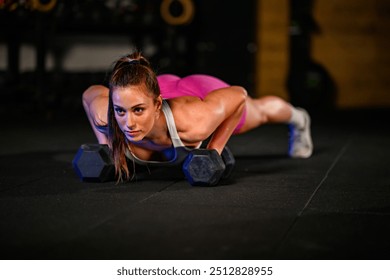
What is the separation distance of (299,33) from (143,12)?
5.12ft

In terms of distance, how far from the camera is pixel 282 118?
3.05 metres

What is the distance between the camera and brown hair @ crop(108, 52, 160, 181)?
2.19m

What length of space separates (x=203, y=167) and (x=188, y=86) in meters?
0.56

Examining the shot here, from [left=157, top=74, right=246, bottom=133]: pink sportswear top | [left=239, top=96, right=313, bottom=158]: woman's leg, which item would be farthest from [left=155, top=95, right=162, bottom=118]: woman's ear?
[left=239, top=96, right=313, bottom=158]: woman's leg

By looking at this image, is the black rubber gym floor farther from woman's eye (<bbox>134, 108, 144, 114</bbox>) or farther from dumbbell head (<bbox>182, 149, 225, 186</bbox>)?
woman's eye (<bbox>134, 108, 144, 114</bbox>)

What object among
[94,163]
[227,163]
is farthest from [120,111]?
[227,163]

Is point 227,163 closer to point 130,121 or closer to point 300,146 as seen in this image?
point 130,121

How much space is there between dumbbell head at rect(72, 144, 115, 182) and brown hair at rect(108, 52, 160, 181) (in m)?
0.04

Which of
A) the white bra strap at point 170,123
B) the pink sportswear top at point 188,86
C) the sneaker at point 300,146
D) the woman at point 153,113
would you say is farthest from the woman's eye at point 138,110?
the sneaker at point 300,146

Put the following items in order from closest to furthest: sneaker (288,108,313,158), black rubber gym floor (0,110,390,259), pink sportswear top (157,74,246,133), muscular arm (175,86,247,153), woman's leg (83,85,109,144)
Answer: black rubber gym floor (0,110,390,259) → muscular arm (175,86,247,153) → woman's leg (83,85,109,144) → pink sportswear top (157,74,246,133) → sneaker (288,108,313,158)

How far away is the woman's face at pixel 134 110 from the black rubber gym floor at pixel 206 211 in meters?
0.24

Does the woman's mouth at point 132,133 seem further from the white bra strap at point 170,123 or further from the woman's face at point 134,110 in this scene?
the white bra strap at point 170,123
